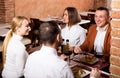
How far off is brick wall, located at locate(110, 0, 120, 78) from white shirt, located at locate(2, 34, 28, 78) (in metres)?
1.10

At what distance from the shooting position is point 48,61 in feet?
5.89

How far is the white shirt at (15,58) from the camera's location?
2404 millimetres

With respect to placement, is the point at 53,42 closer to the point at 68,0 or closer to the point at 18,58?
the point at 18,58

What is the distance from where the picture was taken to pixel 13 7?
5.73m

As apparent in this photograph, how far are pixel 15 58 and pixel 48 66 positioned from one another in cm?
77

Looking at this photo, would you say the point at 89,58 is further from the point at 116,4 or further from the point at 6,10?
the point at 6,10

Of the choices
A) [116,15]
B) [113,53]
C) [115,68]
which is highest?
[116,15]

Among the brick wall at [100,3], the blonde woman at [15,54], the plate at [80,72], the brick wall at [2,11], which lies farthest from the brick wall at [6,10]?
the brick wall at [100,3]

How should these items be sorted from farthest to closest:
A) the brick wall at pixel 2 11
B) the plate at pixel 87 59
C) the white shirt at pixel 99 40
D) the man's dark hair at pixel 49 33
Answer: the brick wall at pixel 2 11
the white shirt at pixel 99 40
the plate at pixel 87 59
the man's dark hair at pixel 49 33

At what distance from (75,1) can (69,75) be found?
248 inches

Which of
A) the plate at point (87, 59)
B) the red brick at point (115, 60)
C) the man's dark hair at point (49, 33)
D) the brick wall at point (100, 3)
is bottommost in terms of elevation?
the plate at point (87, 59)

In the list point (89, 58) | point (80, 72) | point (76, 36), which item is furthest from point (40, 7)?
point (80, 72)

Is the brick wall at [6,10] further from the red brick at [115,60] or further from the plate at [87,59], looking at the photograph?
the red brick at [115,60]

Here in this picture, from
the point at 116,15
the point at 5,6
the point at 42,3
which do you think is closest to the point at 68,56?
the point at 116,15
